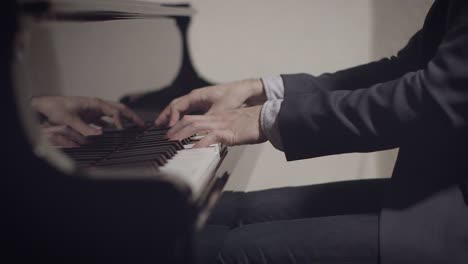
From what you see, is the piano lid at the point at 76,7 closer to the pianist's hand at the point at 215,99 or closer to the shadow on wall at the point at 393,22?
the pianist's hand at the point at 215,99

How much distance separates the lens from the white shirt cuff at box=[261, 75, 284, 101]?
1090mm

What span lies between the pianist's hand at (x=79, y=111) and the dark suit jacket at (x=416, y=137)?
0.49 m

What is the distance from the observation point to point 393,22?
1.55m

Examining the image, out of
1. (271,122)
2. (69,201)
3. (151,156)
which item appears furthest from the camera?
(271,122)

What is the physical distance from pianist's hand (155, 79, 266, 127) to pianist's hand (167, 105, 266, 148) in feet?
0.63

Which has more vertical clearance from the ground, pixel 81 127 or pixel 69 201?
pixel 69 201

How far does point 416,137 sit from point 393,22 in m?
1.00

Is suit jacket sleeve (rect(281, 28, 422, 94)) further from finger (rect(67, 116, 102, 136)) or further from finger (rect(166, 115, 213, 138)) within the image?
finger (rect(67, 116, 102, 136))

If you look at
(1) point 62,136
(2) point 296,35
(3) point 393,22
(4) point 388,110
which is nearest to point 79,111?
(1) point 62,136

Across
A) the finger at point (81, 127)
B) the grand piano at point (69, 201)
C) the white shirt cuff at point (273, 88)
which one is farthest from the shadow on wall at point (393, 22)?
the grand piano at point (69, 201)

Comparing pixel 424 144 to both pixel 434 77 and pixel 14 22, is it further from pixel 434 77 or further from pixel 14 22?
pixel 14 22

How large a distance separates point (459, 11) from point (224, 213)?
0.63m

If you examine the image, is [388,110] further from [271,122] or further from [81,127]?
[81,127]

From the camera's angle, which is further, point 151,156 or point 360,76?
point 360,76
